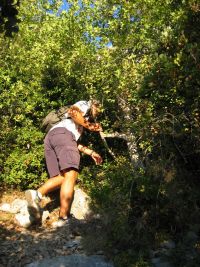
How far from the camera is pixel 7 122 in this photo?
9125 millimetres

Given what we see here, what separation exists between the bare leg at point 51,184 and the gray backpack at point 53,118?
1.32 metres

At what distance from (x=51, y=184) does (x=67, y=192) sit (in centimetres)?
43

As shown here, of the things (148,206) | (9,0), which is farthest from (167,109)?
(9,0)

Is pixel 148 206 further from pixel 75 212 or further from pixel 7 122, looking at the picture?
pixel 7 122

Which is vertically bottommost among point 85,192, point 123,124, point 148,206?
point 148,206

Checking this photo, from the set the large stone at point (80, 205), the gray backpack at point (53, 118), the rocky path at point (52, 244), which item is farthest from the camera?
the gray backpack at point (53, 118)

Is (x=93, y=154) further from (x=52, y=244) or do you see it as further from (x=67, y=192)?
(x=52, y=244)

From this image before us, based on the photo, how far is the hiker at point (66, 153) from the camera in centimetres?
742

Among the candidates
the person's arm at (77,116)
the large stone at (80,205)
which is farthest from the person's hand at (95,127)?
the large stone at (80,205)

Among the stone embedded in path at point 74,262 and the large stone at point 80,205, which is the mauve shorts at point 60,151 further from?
the stone embedded in path at point 74,262

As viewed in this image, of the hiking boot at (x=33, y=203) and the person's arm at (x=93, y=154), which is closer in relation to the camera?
the hiking boot at (x=33, y=203)

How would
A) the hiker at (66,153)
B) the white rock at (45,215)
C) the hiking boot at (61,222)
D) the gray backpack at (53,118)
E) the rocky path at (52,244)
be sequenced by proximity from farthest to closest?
1. the gray backpack at (53,118)
2. the white rock at (45,215)
3. the hiker at (66,153)
4. the hiking boot at (61,222)
5. the rocky path at (52,244)

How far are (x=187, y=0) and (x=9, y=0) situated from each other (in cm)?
265

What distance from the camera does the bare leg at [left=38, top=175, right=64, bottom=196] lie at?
7.70m
